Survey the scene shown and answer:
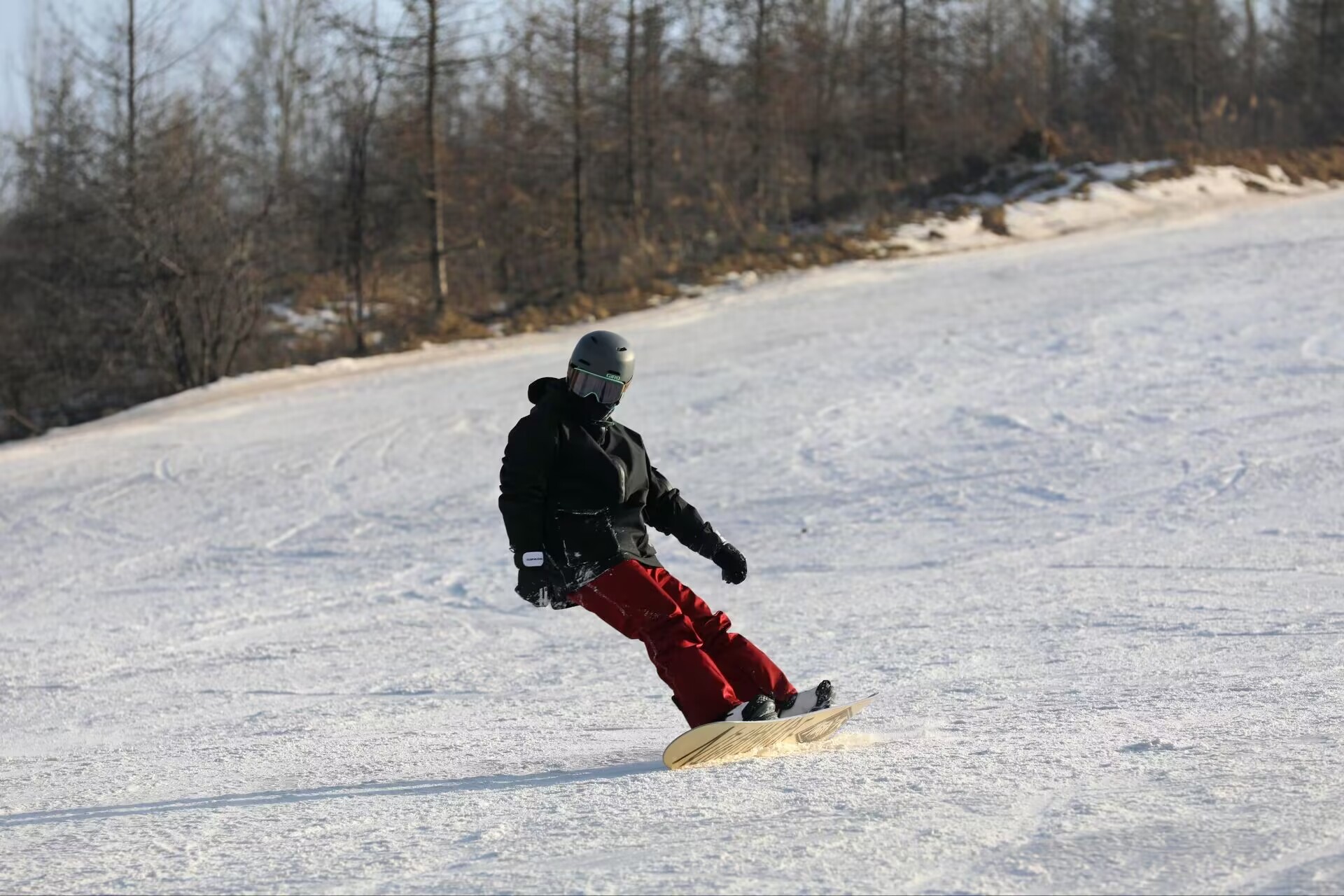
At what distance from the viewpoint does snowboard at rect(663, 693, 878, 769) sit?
4.43m

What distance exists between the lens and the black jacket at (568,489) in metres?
4.63

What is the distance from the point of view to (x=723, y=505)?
1081 centimetres

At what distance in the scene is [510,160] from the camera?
87.9 feet

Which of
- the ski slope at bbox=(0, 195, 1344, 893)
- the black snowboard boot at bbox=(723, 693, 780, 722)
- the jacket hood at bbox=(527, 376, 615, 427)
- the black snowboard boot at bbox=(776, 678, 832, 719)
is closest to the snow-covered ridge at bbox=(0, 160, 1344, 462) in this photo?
the ski slope at bbox=(0, 195, 1344, 893)

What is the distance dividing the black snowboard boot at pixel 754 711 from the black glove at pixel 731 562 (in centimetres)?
54

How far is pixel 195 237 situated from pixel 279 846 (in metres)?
16.5

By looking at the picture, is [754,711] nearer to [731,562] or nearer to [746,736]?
[746,736]

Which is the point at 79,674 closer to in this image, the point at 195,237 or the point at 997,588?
the point at 997,588

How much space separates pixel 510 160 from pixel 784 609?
20.2m

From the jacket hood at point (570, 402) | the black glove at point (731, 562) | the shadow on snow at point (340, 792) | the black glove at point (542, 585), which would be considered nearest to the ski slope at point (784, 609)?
the shadow on snow at point (340, 792)

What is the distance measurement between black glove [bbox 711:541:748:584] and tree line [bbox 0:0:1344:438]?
13.5 meters

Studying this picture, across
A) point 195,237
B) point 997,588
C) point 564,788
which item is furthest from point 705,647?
point 195,237

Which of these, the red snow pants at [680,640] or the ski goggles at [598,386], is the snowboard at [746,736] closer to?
the red snow pants at [680,640]

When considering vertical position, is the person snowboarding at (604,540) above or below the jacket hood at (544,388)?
below
